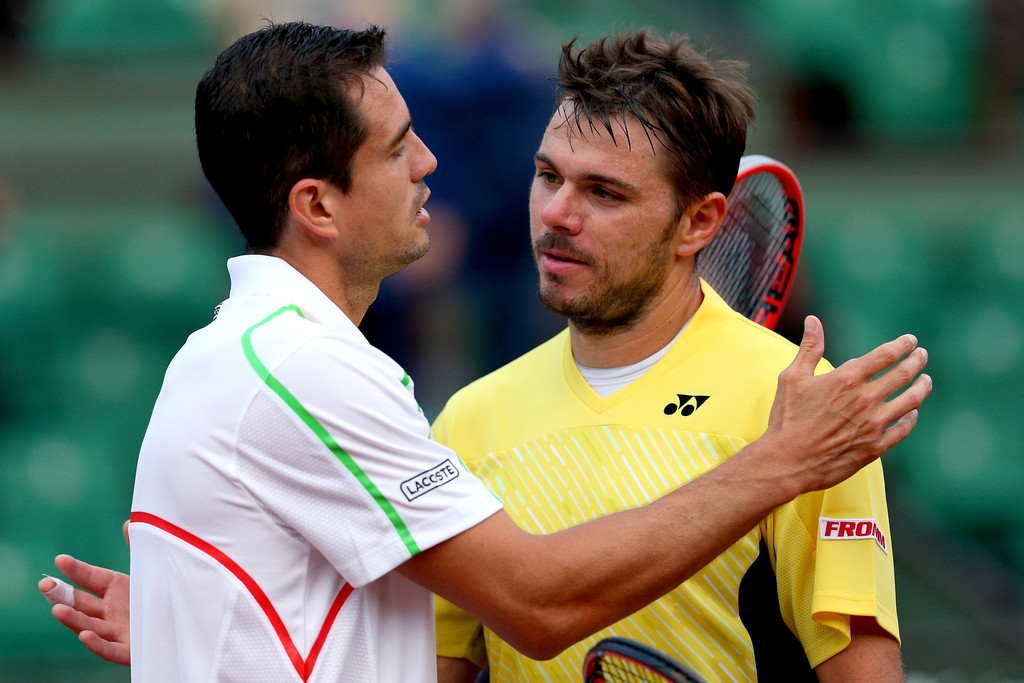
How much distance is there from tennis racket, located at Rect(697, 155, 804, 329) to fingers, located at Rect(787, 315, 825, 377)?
2.61 feet

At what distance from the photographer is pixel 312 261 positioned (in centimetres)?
229

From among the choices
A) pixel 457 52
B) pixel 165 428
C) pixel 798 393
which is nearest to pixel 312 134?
pixel 165 428

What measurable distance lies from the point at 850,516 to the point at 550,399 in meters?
0.74

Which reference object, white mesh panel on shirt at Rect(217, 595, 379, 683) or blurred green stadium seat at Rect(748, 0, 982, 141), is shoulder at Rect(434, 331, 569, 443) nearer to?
white mesh panel on shirt at Rect(217, 595, 379, 683)

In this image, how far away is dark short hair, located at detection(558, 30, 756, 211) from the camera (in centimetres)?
259

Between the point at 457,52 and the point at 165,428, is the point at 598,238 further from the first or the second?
the point at 457,52

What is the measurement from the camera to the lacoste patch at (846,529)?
2229 mm

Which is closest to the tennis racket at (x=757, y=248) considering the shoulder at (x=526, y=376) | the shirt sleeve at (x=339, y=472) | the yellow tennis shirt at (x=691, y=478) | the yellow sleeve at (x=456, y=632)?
the yellow tennis shirt at (x=691, y=478)

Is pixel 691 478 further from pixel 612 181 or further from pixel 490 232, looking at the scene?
pixel 490 232

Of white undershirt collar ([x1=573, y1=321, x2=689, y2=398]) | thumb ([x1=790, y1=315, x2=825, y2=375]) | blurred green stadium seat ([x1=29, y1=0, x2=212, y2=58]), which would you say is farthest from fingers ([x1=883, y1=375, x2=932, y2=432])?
blurred green stadium seat ([x1=29, y1=0, x2=212, y2=58])

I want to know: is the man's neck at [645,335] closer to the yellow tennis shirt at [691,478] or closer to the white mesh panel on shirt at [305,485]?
the yellow tennis shirt at [691,478]

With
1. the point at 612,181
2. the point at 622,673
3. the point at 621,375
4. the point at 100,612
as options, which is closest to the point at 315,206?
the point at 612,181

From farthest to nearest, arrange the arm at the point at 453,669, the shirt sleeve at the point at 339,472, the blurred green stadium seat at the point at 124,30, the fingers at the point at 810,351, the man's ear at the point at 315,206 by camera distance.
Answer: the blurred green stadium seat at the point at 124,30, the arm at the point at 453,669, the man's ear at the point at 315,206, the fingers at the point at 810,351, the shirt sleeve at the point at 339,472

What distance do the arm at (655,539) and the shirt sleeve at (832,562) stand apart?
20cm
